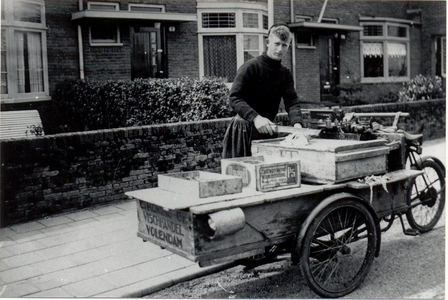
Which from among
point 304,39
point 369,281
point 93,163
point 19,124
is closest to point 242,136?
point 369,281

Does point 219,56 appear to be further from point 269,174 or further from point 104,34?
point 269,174

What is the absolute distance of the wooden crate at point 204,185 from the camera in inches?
132

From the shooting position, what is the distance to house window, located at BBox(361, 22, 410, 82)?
19.2 meters

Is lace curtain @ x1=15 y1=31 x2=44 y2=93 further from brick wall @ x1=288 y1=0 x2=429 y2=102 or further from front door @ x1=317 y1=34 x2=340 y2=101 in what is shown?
front door @ x1=317 y1=34 x2=340 y2=101

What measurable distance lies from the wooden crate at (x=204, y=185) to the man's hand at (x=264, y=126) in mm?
815

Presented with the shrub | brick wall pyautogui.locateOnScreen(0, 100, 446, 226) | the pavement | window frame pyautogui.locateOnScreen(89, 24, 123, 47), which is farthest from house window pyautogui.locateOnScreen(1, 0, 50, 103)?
the shrub

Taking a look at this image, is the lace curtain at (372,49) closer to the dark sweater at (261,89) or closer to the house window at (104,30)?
the house window at (104,30)

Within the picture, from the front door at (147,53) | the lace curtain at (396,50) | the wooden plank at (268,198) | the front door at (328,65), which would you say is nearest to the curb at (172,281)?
the wooden plank at (268,198)

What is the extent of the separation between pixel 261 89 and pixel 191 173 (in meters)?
1.29

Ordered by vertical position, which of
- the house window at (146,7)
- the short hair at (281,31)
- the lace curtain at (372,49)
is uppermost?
the house window at (146,7)

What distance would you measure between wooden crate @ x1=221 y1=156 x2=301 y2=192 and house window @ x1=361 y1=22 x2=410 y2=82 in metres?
16.3

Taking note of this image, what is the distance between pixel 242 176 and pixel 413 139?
2.53 meters

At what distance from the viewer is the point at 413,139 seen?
17.2 ft

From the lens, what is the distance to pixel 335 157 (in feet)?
12.1
